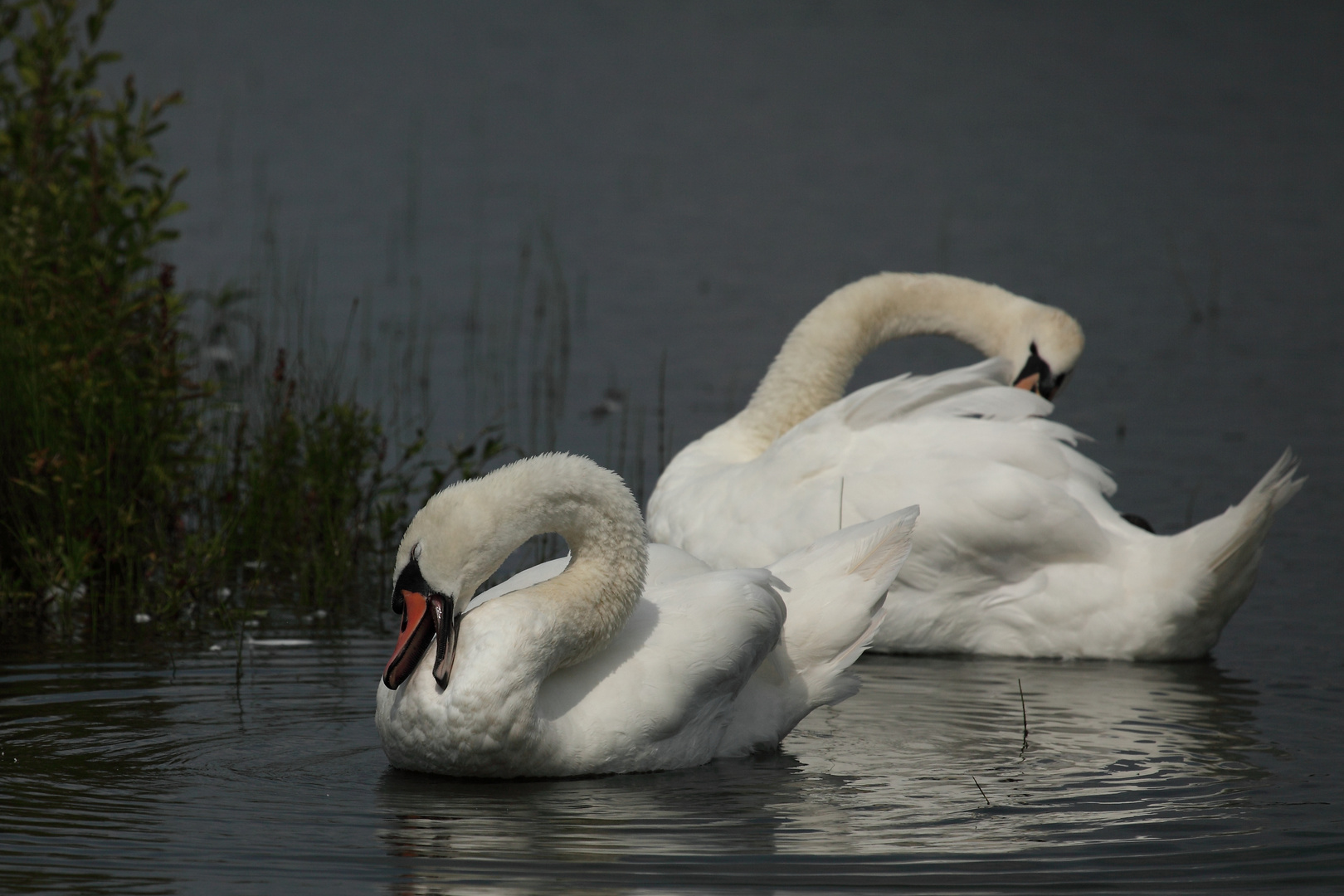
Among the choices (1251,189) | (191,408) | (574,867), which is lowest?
(574,867)

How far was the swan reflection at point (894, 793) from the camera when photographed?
5.02 m

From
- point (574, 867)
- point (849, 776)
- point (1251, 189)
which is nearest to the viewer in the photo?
point (574, 867)

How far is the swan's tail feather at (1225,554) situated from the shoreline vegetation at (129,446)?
287cm

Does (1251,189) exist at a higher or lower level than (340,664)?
higher

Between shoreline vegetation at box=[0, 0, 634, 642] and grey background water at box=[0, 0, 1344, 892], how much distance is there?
27.5 inches

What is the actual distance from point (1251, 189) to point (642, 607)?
49.0 ft

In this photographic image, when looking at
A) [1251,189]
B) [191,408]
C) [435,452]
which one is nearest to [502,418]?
[435,452]

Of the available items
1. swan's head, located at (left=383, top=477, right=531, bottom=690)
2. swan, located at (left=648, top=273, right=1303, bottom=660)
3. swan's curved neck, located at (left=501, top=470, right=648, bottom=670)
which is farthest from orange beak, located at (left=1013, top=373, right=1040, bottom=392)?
swan's head, located at (left=383, top=477, right=531, bottom=690)

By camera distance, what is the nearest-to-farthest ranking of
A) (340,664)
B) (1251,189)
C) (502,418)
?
(340,664) → (502,418) → (1251,189)

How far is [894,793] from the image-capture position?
18.3 ft

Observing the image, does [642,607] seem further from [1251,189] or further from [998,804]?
[1251,189]

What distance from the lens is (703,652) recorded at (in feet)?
19.1

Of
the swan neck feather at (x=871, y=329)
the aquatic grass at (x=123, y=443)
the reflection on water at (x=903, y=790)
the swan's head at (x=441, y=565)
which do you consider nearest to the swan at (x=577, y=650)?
the swan's head at (x=441, y=565)

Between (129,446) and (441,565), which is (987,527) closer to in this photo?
(441,565)
